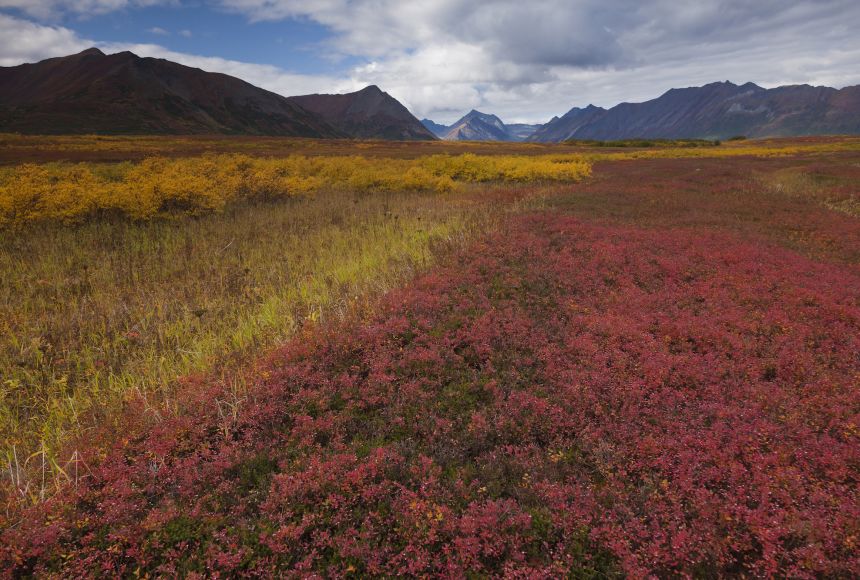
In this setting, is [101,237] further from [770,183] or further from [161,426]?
[770,183]

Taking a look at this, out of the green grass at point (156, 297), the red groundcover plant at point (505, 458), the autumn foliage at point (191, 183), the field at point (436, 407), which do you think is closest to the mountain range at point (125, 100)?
the autumn foliage at point (191, 183)

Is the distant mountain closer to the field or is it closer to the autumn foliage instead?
the autumn foliage

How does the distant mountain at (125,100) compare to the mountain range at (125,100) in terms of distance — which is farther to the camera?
the distant mountain at (125,100)

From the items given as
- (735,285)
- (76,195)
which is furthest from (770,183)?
(76,195)

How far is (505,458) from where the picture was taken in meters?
4.40

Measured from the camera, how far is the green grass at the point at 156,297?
5.58 m

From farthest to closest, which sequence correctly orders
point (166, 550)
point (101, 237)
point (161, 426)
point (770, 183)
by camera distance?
point (770, 183)
point (101, 237)
point (161, 426)
point (166, 550)

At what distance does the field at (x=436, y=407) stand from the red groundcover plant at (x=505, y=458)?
29 millimetres

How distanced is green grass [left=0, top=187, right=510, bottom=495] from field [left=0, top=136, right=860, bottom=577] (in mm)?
73

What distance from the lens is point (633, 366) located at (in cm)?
603

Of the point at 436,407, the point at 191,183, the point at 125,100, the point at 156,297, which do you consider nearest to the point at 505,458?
the point at 436,407

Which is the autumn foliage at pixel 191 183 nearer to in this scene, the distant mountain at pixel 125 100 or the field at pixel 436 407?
the field at pixel 436 407

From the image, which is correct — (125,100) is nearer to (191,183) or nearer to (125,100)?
(125,100)

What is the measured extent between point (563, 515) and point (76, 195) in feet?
59.2
